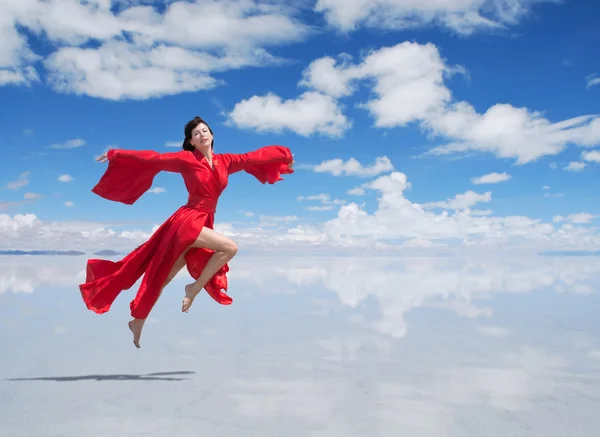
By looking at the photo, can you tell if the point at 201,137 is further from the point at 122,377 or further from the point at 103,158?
the point at 122,377

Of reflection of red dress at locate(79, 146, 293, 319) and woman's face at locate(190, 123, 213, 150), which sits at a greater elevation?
woman's face at locate(190, 123, 213, 150)

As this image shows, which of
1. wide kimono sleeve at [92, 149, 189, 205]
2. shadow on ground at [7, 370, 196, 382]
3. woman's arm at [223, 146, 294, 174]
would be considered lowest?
shadow on ground at [7, 370, 196, 382]

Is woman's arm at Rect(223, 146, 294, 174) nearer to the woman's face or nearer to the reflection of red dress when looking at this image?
the reflection of red dress

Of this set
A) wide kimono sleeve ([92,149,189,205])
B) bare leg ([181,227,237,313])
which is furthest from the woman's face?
bare leg ([181,227,237,313])

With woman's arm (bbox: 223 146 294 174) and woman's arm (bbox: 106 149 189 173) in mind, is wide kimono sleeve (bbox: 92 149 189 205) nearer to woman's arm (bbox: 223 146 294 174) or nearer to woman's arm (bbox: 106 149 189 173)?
woman's arm (bbox: 106 149 189 173)

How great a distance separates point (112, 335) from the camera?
673cm

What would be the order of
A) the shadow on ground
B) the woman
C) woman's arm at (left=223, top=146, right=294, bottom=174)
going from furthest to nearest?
woman's arm at (left=223, top=146, right=294, bottom=174)
the woman
the shadow on ground

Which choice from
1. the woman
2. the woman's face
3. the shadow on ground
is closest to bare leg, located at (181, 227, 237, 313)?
the woman

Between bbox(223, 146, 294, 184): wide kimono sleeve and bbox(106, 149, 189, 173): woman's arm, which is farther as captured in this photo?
bbox(223, 146, 294, 184): wide kimono sleeve

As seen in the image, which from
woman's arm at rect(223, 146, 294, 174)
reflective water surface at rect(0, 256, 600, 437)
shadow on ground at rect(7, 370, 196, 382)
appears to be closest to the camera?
reflective water surface at rect(0, 256, 600, 437)

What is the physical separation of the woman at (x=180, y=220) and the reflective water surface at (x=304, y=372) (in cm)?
72

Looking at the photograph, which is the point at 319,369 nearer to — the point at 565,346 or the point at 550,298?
the point at 565,346

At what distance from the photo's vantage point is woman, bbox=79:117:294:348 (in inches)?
183

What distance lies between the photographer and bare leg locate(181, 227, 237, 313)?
4.63 meters
